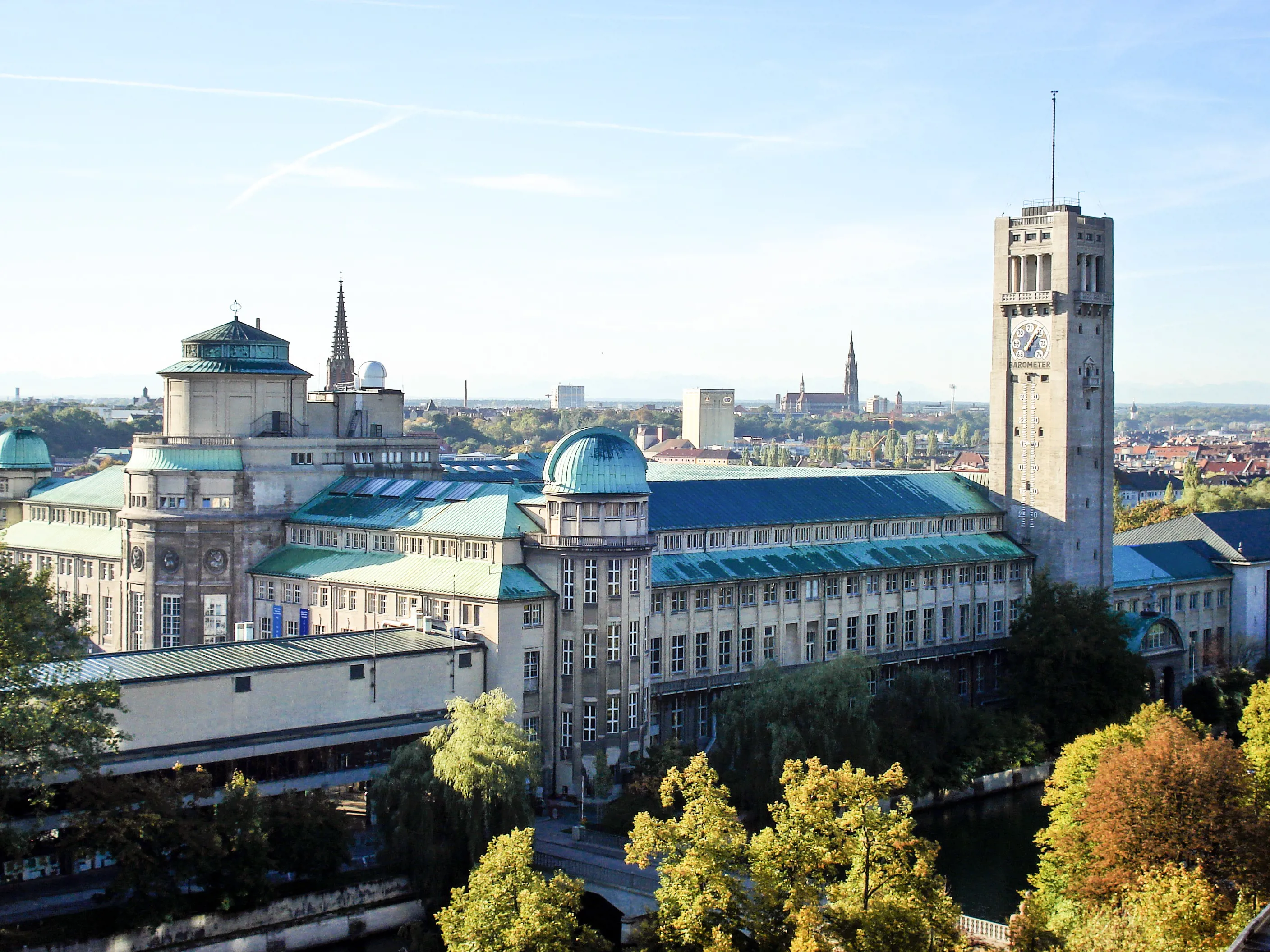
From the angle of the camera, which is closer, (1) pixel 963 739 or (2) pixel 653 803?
(2) pixel 653 803

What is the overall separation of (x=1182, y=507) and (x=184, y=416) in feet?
410

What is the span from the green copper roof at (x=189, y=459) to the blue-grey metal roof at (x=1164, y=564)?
65.7 metres

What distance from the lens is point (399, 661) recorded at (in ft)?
279

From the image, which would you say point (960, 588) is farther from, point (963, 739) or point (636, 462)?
point (636, 462)

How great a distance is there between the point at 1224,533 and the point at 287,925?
95946mm

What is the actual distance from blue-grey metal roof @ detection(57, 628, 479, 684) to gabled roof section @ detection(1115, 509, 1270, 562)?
237 ft

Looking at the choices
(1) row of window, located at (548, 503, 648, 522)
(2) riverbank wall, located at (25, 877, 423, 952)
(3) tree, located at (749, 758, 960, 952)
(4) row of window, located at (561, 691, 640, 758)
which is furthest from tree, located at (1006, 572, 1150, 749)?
(3) tree, located at (749, 758, 960, 952)

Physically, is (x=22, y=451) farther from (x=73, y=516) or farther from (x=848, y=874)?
(x=848, y=874)

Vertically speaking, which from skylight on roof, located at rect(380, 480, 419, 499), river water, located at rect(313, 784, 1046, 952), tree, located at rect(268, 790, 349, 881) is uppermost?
skylight on roof, located at rect(380, 480, 419, 499)

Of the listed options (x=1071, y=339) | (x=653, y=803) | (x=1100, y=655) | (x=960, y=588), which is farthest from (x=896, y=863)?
(x=1071, y=339)

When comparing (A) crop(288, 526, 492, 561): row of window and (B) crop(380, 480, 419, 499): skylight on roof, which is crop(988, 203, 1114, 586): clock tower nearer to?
(B) crop(380, 480, 419, 499): skylight on roof

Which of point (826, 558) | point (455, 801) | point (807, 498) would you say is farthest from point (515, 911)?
point (807, 498)

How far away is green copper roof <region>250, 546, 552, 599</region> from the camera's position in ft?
298

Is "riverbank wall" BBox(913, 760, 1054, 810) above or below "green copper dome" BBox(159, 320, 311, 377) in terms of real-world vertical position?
below
